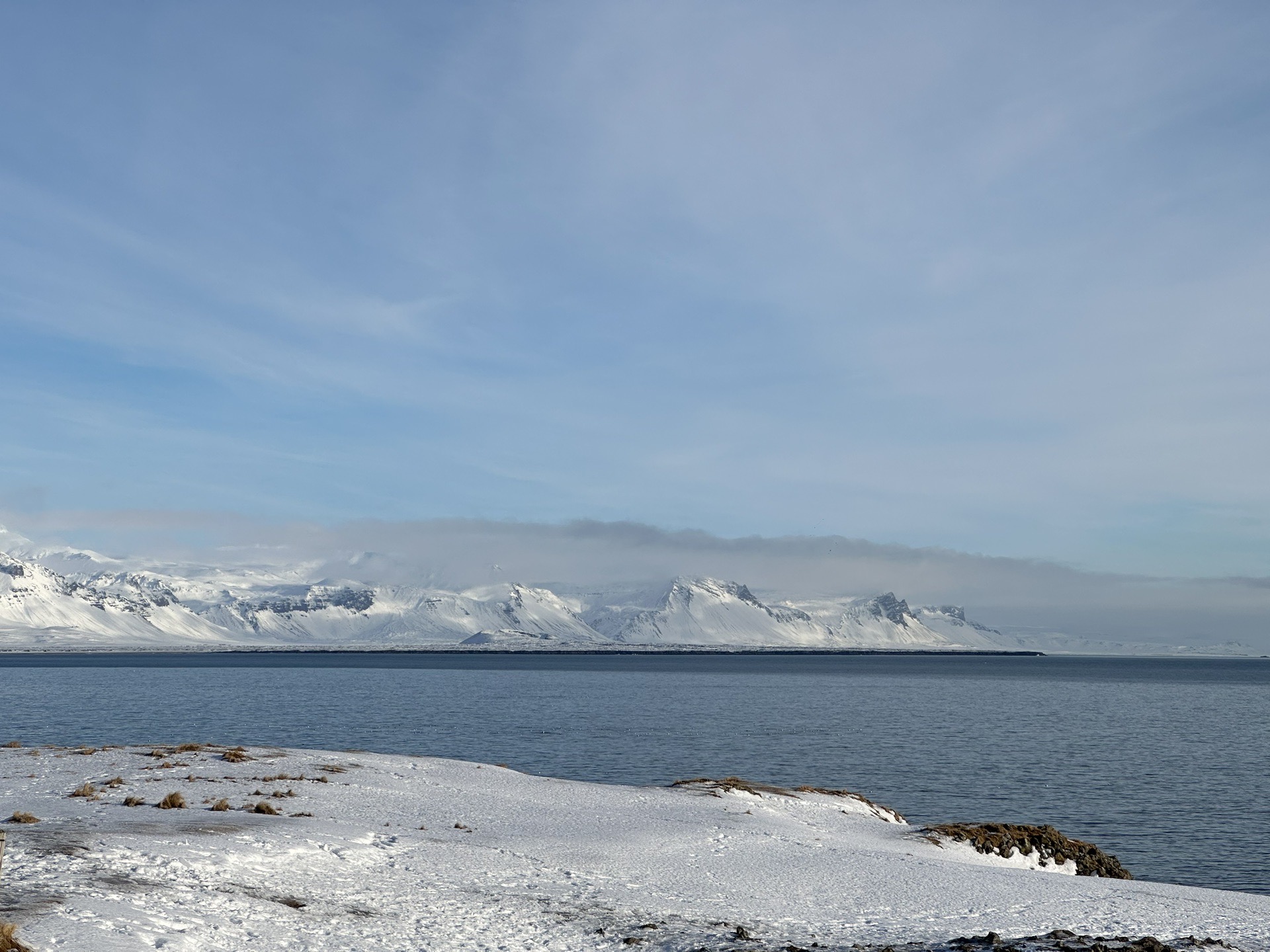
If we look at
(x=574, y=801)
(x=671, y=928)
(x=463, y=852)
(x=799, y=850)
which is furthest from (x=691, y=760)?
(x=671, y=928)

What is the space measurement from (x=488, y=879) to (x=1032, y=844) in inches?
844

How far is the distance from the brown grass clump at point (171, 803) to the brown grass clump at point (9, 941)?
1453 centimetres

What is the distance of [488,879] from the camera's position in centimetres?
2322

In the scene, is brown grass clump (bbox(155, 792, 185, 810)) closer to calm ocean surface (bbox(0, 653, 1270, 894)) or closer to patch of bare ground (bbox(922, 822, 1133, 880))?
patch of bare ground (bbox(922, 822, 1133, 880))

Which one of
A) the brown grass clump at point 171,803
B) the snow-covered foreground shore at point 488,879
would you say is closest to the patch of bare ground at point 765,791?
the snow-covered foreground shore at point 488,879

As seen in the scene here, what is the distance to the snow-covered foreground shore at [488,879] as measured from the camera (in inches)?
733

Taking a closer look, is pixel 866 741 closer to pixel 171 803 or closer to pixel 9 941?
pixel 171 803

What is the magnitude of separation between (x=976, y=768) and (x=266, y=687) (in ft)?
473

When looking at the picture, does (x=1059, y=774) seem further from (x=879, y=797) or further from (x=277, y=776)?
(x=277, y=776)

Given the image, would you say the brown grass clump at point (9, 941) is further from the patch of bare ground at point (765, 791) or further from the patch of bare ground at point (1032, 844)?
the patch of bare ground at point (1032, 844)

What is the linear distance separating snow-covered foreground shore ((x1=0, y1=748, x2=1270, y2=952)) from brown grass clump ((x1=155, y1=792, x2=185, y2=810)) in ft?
1.09

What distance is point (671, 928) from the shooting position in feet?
65.2

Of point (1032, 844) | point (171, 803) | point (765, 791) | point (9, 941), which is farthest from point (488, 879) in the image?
point (1032, 844)

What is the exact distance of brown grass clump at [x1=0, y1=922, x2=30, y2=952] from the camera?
14781mm
